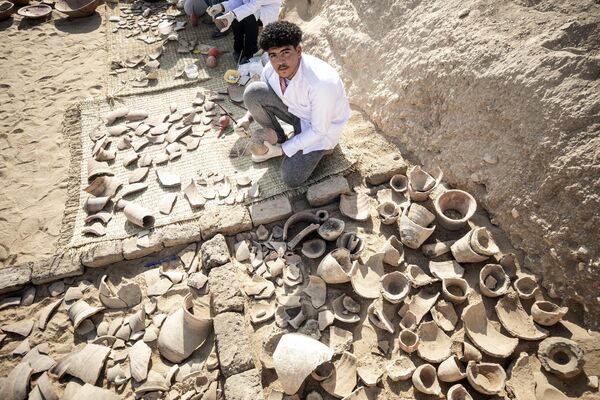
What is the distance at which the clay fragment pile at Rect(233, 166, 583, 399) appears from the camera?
195 centimetres

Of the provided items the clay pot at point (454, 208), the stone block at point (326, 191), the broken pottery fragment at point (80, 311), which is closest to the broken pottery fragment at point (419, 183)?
the clay pot at point (454, 208)

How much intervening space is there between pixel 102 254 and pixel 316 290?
1646mm

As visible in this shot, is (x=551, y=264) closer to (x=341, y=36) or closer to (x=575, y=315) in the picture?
(x=575, y=315)

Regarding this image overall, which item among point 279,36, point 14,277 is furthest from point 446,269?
point 14,277

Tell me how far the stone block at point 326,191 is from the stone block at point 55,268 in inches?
72.9

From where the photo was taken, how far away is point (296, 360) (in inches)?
74.6

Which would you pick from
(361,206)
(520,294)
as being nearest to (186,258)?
(361,206)

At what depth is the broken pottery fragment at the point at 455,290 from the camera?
86.7 inches

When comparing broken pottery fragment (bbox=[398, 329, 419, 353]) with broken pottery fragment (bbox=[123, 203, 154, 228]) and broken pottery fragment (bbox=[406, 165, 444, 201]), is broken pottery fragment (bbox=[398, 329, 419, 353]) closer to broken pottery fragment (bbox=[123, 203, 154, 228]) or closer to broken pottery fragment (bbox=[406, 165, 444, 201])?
broken pottery fragment (bbox=[406, 165, 444, 201])

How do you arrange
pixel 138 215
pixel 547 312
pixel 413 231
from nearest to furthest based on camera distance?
pixel 547 312 → pixel 413 231 → pixel 138 215

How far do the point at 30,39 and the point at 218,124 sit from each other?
11.4 feet

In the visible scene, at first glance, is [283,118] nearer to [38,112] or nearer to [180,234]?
[180,234]

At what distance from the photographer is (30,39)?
4.85 metres

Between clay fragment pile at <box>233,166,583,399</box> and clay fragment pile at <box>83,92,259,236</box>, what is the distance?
2.13ft
